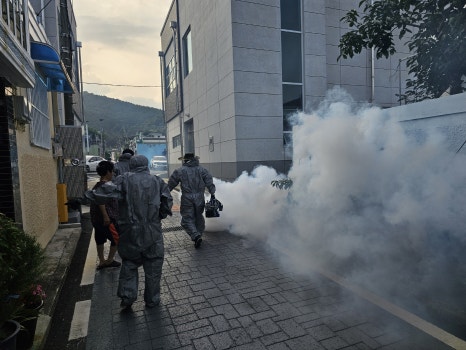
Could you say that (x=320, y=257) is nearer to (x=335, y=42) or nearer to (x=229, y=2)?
(x=229, y=2)

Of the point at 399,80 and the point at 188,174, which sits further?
the point at 399,80

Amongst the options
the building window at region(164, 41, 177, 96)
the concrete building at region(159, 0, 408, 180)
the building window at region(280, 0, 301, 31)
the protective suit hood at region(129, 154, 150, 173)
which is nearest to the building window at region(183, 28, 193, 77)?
the building window at region(164, 41, 177, 96)

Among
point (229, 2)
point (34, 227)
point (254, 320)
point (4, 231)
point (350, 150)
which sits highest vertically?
point (229, 2)

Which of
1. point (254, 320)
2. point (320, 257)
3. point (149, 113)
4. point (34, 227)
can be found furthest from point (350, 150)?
point (149, 113)

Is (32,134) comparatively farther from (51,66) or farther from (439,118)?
(439,118)

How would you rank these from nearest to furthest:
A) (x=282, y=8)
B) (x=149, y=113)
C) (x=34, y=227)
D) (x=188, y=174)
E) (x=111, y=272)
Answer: (x=111, y=272) < (x=34, y=227) < (x=188, y=174) < (x=282, y=8) < (x=149, y=113)

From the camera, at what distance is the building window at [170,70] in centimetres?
2247

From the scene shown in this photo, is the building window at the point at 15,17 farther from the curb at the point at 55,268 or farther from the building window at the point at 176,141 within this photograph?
the building window at the point at 176,141

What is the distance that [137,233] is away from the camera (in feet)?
11.8

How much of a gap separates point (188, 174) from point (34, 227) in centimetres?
276

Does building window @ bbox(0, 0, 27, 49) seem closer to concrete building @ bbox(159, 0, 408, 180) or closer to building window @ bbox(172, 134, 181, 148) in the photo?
concrete building @ bbox(159, 0, 408, 180)

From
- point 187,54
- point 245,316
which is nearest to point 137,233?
point 245,316

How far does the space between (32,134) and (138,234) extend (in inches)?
132

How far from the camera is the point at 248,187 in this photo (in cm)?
823
